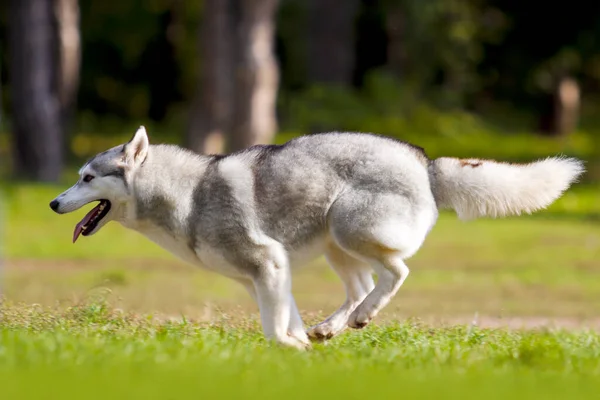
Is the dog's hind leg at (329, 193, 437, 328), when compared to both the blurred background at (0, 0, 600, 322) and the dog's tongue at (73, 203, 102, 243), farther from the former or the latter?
the blurred background at (0, 0, 600, 322)

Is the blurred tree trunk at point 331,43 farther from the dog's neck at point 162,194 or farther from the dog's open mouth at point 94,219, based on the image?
the dog's open mouth at point 94,219

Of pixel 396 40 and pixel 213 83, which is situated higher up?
pixel 396 40

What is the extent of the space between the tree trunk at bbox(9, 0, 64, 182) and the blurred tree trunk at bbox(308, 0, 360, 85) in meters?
11.8

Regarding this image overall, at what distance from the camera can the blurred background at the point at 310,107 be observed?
1831 cm

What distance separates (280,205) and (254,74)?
761 inches

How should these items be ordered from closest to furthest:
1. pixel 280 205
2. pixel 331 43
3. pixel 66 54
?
pixel 280 205
pixel 66 54
pixel 331 43

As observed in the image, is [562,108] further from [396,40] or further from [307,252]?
[307,252]

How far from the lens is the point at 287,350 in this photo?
8.55 meters

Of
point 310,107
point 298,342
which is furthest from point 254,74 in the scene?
point 298,342

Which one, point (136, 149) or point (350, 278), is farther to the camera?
point (350, 278)

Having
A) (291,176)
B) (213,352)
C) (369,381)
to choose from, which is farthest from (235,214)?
(369,381)

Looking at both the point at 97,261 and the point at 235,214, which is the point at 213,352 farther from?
the point at 97,261

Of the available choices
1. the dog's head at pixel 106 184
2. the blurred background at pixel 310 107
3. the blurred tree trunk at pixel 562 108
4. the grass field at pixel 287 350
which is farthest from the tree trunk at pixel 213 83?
the dog's head at pixel 106 184

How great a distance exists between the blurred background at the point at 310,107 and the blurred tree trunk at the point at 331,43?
0.07 m
